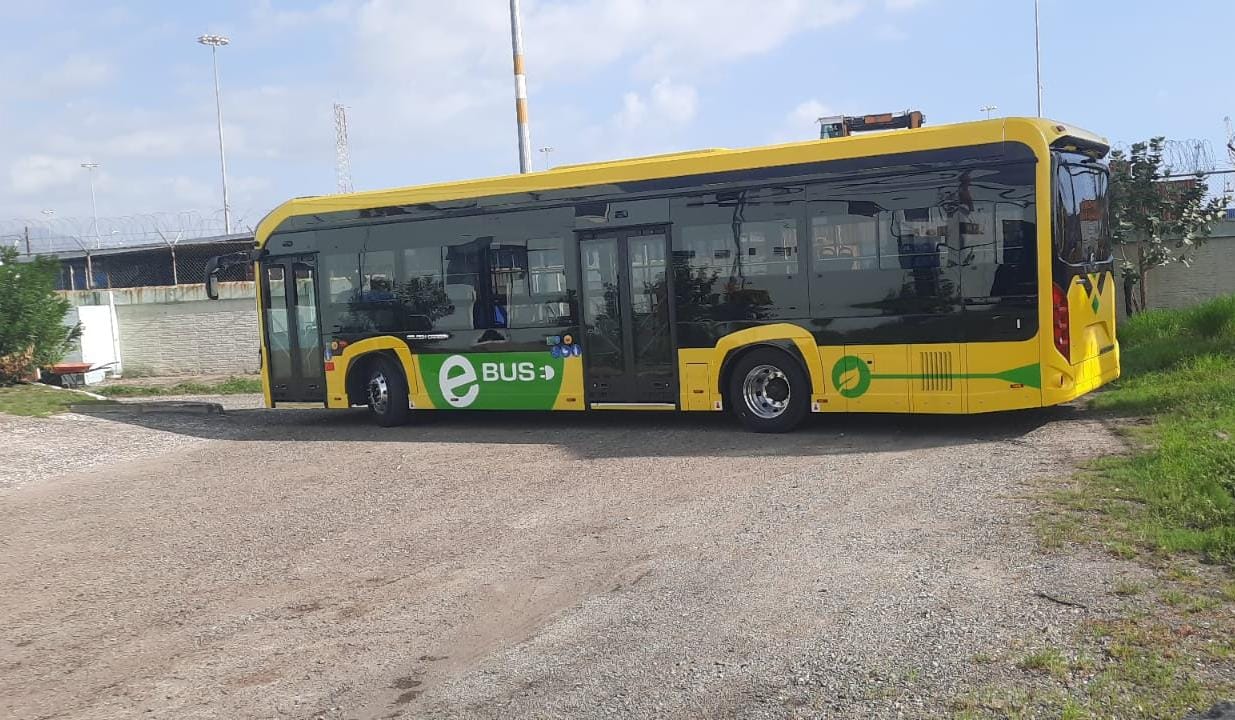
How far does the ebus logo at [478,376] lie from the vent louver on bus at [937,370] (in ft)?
15.2

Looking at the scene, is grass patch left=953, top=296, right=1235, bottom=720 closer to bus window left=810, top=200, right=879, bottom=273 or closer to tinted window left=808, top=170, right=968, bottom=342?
tinted window left=808, top=170, right=968, bottom=342

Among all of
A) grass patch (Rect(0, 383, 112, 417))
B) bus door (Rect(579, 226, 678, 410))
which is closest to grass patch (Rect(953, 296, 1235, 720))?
bus door (Rect(579, 226, 678, 410))

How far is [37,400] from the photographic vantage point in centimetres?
1817

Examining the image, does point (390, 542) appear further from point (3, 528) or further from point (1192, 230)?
point (1192, 230)

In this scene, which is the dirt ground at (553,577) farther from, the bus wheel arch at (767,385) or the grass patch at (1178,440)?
the grass patch at (1178,440)

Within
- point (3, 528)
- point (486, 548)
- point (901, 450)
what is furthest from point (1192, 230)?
point (3, 528)

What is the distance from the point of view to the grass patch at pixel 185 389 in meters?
22.5

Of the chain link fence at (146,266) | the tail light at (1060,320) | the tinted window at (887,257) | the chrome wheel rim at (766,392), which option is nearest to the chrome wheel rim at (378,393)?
the chrome wheel rim at (766,392)

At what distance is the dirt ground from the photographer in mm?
5262

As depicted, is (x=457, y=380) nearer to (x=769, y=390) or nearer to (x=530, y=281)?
(x=530, y=281)

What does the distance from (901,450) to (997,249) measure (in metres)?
2.28

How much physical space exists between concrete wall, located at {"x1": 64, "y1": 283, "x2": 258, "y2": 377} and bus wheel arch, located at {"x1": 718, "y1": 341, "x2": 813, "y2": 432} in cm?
1727

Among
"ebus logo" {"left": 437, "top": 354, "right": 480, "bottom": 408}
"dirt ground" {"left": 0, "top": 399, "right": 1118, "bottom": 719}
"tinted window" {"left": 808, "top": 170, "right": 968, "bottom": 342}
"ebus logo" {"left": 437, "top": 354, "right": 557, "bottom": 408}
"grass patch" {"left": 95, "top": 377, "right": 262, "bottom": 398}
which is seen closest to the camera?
"dirt ground" {"left": 0, "top": 399, "right": 1118, "bottom": 719}

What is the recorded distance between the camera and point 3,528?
32.9 ft
